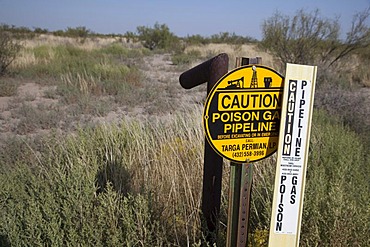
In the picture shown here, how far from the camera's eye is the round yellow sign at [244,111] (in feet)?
4.96

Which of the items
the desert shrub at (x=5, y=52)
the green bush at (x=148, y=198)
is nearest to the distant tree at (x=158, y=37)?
the desert shrub at (x=5, y=52)

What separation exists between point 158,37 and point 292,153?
1275 inches

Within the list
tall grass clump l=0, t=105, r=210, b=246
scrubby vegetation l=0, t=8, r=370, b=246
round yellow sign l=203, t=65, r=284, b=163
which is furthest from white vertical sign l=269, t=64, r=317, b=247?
tall grass clump l=0, t=105, r=210, b=246

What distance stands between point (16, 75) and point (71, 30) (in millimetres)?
35544

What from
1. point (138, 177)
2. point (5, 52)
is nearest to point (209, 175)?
point (138, 177)

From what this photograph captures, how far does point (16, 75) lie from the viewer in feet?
42.7

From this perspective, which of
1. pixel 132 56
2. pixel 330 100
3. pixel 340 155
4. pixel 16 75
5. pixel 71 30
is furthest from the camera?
pixel 71 30

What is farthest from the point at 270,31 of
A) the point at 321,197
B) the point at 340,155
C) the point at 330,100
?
the point at 321,197

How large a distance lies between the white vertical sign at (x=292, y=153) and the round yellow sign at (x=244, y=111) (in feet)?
0.23

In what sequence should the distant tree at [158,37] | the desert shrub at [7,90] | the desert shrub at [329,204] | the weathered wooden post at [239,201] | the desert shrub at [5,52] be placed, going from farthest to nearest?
1. the distant tree at [158,37]
2. the desert shrub at [5,52]
3. the desert shrub at [7,90]
4. the desert shrub at [329,204]
5. the weathered wooden post at [239,201]

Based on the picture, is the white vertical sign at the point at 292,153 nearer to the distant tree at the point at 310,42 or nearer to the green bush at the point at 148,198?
the green bush at the point at 148,198

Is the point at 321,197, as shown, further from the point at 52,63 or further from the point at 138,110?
the point at 52,63

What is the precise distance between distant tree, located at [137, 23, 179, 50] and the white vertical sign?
31047 mm

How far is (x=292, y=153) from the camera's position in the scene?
151 cm
